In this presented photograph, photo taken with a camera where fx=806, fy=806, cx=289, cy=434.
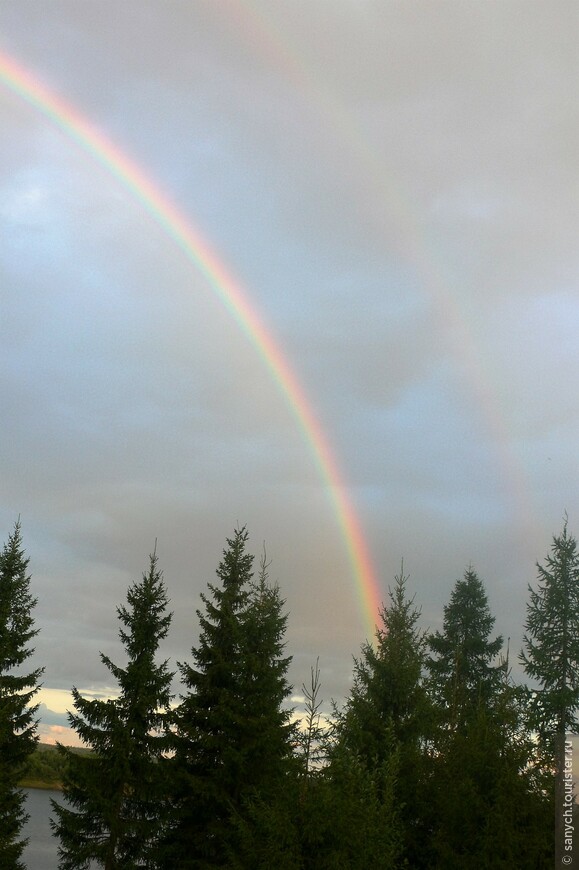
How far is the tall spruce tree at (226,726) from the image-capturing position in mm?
23750

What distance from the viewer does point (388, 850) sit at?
60.6ft

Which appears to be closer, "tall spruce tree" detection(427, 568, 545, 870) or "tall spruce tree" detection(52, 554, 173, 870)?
"tall spruce tree" detection(427, 568, 545, 870)

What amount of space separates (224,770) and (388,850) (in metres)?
6.94

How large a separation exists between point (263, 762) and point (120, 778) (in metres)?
4.57

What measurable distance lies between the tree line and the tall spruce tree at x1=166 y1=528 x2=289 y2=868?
49 millimetres

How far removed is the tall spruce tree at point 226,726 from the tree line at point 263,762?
0.16 feet

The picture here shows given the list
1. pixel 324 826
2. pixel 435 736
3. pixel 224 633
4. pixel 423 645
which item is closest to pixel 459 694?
pixel 423 645

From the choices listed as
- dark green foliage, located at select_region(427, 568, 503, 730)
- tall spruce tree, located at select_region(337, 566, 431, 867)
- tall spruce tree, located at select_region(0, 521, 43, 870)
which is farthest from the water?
dark green foliage, located at select_region(427, 568, 503, 730)

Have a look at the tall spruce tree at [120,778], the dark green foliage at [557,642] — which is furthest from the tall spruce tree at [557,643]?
the tall spruce tree at [120,778]

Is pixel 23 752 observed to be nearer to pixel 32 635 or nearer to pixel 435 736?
pixel 32 635

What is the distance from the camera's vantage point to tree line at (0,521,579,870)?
711 inches

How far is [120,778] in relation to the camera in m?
25.1

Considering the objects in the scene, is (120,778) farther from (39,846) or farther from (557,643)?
(39,846)

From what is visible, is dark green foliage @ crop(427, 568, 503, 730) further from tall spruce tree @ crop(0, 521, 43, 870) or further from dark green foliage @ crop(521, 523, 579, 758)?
tall spruce tree @ crop(0, 521, 43, 870)
